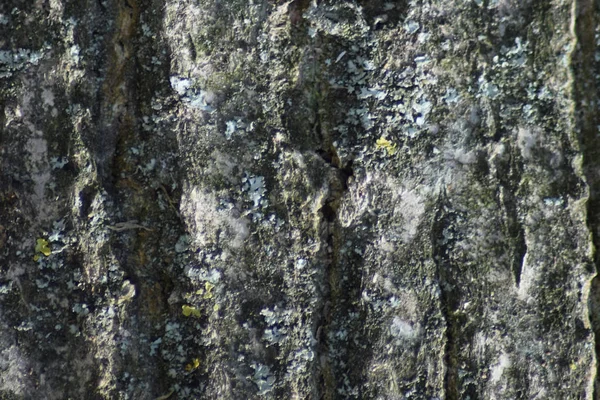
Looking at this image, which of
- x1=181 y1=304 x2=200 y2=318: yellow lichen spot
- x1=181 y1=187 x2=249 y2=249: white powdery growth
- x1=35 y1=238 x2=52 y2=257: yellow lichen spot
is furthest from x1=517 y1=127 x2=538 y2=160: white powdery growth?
x1=35 y1=238 x2=52 y2=257: yellow lichen spot

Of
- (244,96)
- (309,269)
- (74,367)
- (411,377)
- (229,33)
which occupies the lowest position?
(411,377)

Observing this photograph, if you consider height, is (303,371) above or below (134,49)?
below

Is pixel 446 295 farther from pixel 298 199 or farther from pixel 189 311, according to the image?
pixel 189 311

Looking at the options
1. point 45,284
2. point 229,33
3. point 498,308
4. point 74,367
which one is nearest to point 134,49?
point 229,33

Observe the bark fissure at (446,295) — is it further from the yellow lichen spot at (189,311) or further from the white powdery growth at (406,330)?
the yellow lichen spot at (189,311)

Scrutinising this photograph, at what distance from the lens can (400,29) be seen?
4.01 feet

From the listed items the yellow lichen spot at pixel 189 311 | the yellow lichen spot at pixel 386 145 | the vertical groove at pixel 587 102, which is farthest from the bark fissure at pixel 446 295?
the yellow lichen spot at pixel 189 311

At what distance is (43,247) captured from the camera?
1277 mm

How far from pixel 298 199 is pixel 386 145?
0.69ft

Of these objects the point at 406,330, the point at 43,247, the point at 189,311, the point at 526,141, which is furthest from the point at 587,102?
the point at 43,247

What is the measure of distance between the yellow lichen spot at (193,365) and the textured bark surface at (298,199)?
0.02 m

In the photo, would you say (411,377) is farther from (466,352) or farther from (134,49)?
(134,49)

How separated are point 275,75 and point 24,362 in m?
0.81

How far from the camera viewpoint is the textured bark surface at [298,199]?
1.22 m
